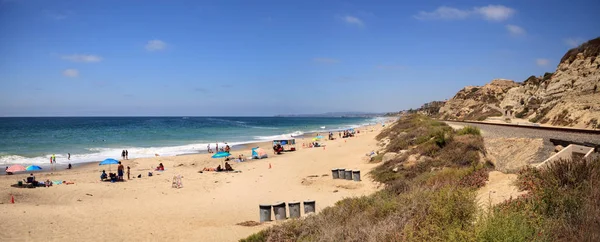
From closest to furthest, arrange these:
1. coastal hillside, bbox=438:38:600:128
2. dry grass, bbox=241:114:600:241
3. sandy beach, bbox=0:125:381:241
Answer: dry grass, bbox=241:114:600:241
sandy beach, bbox=0:125:381:241
coastal hillside, bbox=438:38:600:128

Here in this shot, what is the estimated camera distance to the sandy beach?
35.4 ft

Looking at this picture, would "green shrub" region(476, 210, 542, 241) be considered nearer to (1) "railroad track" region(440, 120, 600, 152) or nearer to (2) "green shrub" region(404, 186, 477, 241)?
(2) "green shrub" region(404, 186, 477, 241)

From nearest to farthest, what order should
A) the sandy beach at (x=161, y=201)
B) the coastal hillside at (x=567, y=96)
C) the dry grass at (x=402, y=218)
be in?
the dry grass at (x=402, y=218) → the sandy beach at (x=161, y=201) → the coastal hillside at (x=567, y=96)

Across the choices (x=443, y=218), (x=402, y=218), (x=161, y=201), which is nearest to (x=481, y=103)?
(x=161, y=201)

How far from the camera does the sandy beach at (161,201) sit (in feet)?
35.4

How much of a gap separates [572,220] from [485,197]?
2681 millimetres

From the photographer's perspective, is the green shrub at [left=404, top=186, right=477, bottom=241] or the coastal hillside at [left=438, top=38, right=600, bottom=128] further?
the coastal hillside at [left=438, top=38, right=600, bottom=128]

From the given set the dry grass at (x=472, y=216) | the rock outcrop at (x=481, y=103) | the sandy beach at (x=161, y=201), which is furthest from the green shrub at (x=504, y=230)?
the rock outcrop at (x=481, y=103)

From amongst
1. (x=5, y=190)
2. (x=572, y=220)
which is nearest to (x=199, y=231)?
(x=572, y=220)

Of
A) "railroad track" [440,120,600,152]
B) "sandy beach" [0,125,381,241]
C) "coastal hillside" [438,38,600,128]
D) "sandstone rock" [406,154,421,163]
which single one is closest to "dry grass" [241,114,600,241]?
"sandy beach" [0,125,381,241]

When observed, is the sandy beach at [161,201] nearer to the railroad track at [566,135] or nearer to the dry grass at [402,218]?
the dry grass at [402,218]

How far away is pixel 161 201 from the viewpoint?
49.7 ft

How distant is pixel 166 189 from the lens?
58.1 feet

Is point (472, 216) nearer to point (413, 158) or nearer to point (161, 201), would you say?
point (413, 158)
